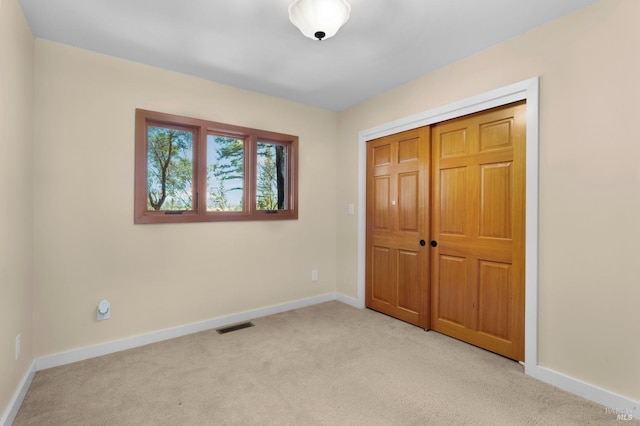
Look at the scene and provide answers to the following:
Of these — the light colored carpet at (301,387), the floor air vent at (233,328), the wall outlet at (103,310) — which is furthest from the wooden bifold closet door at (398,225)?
the wall outlet at (103,310)

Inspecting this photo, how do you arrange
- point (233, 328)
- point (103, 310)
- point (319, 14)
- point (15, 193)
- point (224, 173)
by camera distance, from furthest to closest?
point (224, 173), point (233, 328), point (103, 310), point (15, 193), point (319, 14)

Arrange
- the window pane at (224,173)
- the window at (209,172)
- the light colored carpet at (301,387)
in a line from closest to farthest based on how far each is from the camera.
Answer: the light colored carpet at (301,387)
the window at (209,172)
the window pane at (224,173)

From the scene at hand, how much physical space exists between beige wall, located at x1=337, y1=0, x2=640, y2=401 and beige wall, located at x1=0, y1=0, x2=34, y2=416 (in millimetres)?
3348

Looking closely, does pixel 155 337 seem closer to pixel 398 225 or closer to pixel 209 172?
pixel 209 172

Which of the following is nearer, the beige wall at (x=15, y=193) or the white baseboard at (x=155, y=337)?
the beige wall at (x=15, y=193)

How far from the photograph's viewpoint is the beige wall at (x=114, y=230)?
2.33 metres

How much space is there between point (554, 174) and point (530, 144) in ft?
0.89

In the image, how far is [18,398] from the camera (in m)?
1.83

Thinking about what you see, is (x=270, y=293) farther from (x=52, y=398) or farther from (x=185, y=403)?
(x=52, y=398)

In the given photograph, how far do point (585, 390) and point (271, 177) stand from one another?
3.27 metres

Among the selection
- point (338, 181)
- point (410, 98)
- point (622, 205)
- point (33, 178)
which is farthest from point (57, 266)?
point (622, 205)

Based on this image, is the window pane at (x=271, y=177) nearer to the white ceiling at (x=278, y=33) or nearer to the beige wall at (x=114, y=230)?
the beige wall at (x=114, y=230)

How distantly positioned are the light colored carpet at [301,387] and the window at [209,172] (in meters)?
1.24

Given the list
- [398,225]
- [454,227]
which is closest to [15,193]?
[398,225]
